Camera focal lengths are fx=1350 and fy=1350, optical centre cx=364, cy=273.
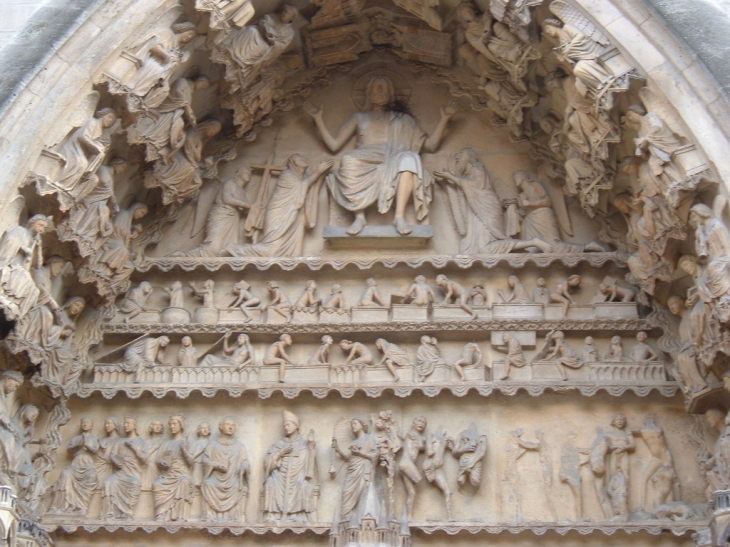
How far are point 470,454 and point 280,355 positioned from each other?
150 centimetres

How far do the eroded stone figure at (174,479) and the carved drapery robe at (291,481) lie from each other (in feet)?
1.73

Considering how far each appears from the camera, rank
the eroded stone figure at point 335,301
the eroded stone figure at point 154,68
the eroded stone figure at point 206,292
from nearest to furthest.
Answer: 1. the eroded stone figure at point 154,68
2. the eroded stone figure at point 335,301
3. the eroded stone figure at point 206,292

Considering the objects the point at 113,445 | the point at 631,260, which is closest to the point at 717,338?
the point at 631,260

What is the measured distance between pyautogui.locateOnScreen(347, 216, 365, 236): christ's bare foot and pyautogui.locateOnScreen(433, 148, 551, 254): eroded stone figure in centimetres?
71

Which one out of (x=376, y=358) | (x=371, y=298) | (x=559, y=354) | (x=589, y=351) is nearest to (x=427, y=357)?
(x=376, y=358)

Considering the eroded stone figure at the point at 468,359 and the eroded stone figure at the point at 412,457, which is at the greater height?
the eroded stone figure at the point at 468,359

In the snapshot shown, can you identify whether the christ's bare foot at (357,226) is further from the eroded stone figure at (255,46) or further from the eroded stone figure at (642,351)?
the eroded stone figure at (642,351)

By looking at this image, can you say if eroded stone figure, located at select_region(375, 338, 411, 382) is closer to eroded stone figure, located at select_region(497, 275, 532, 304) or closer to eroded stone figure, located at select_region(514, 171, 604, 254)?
eroded stone figure, located at select_region(497, 275, 532, 304)

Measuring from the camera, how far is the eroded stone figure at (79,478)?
8.92 meters

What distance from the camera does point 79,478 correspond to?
901 cm

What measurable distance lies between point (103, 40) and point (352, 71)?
2.55m

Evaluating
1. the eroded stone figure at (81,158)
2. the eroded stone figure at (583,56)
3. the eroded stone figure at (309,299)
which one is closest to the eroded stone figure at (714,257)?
the eroded stone figure at (583,56)

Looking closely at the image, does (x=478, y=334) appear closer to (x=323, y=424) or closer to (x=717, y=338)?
(x=323, y=424)

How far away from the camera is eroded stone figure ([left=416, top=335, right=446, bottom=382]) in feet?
30.6
